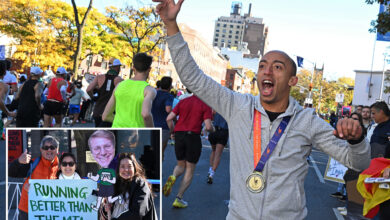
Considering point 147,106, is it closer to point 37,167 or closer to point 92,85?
point 37,167

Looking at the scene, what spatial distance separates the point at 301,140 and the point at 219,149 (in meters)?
6.91

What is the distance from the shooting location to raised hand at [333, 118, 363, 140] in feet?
7.54

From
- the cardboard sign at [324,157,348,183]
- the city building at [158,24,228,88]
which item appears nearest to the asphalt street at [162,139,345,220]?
the cardboard sign at [324,157,348,183]

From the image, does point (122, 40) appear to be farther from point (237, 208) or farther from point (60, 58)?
point (237, 208)

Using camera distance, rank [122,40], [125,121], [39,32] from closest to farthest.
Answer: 1. [125,121]
2. [39,32]
3. [122,40]

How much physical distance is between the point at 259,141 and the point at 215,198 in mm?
5294

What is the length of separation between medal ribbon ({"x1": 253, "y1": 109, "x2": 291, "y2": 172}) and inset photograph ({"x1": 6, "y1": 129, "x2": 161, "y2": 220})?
78cm

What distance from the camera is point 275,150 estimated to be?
2627mm

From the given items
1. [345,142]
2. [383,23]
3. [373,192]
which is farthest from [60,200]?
[383,23]

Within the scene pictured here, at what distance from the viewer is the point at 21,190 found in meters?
2.90

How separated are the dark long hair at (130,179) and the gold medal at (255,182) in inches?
29.3

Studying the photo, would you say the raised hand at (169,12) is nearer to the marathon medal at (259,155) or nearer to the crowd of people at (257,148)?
the crowd of people at (257,148)

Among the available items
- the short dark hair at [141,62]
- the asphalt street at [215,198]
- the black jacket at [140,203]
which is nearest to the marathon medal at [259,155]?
the black jacket at [140,203]

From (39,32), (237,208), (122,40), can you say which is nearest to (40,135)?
(237,208)
